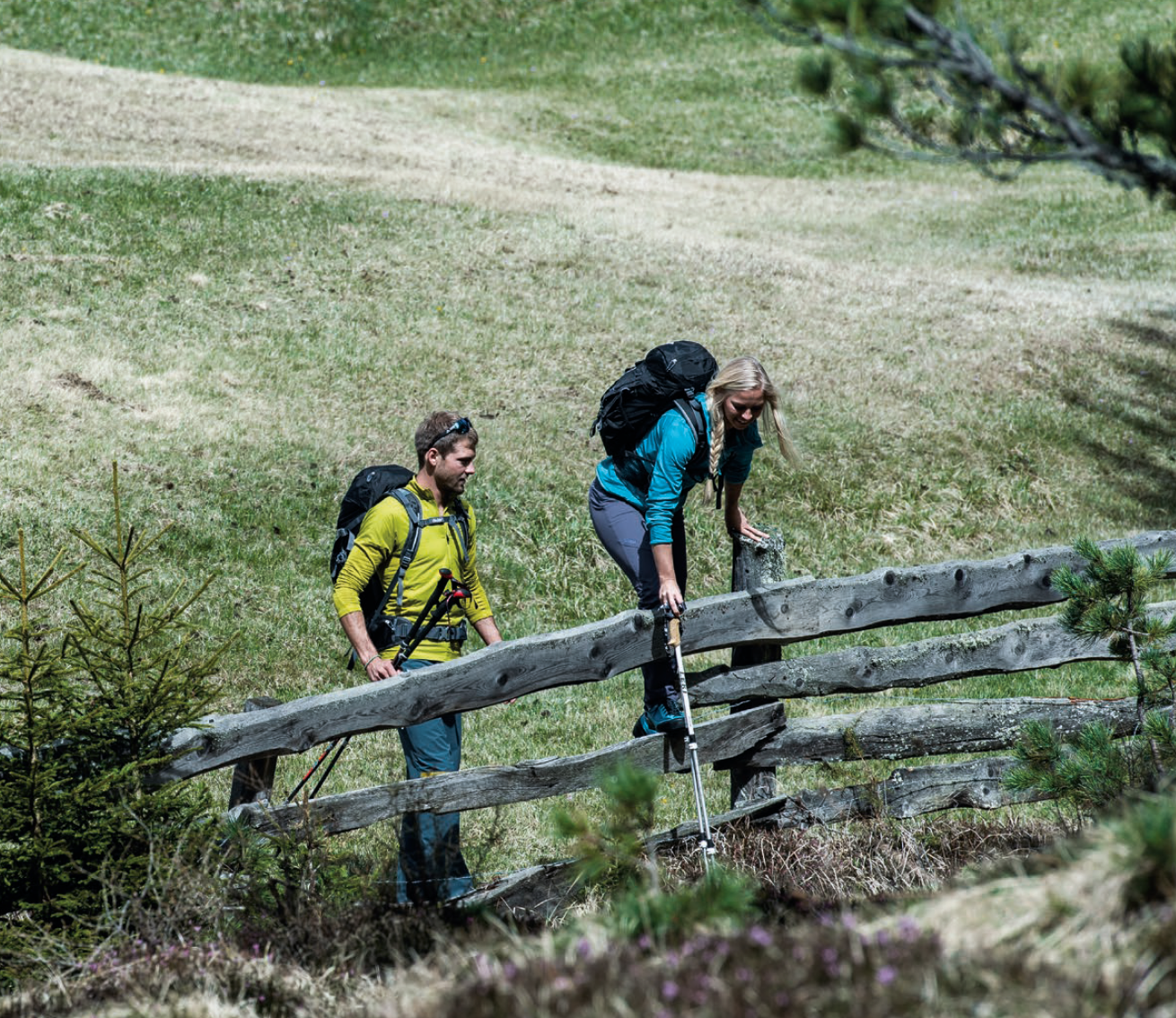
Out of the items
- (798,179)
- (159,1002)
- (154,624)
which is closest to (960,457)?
(154,624)

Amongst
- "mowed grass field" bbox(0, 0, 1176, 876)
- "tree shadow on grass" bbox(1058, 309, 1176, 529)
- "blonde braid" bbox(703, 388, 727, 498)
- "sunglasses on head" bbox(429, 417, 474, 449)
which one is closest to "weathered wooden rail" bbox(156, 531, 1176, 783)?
"blonde braid" bbox(703, 388, 727, 498)

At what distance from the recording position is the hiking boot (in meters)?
6.46

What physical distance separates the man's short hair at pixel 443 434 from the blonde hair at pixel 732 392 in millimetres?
1265

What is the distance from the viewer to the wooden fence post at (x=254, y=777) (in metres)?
5.71

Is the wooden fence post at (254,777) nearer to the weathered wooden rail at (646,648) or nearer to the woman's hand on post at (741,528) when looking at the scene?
the weathered wooden rail at (646,648)

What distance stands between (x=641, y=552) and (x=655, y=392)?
0.90 meters

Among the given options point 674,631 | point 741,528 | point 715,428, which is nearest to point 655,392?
point 715,428

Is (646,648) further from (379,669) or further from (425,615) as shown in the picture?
(379,669)

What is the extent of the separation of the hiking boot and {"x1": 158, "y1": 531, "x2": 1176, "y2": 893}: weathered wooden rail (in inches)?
3.8

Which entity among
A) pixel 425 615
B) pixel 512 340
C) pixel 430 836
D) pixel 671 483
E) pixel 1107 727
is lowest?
pixel 430 836

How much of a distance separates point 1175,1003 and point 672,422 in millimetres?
4408

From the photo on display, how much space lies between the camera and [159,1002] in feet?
13.2

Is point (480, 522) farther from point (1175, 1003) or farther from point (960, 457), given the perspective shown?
point (1175, 1003)

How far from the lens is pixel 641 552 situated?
6.97m
